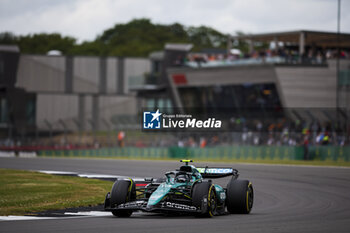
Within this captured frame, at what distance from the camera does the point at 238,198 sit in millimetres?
13258

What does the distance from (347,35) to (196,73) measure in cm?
1243

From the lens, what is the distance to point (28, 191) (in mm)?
17078

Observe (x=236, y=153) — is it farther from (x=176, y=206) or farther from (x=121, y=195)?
(x=176, y=206)

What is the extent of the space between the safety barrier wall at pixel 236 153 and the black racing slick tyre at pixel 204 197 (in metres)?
20.8

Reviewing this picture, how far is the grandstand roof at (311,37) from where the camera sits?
155 ft

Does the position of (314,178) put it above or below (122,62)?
below

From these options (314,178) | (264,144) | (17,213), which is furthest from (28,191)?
(264,144)

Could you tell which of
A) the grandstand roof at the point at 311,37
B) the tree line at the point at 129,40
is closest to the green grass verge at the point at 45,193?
the grandstand roof at the point at 311,37

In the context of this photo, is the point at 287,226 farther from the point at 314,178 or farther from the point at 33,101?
the point at 33,101

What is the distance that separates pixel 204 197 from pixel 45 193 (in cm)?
608

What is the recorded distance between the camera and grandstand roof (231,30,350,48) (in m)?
47.1

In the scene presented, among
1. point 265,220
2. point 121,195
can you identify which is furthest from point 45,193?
point 265,220

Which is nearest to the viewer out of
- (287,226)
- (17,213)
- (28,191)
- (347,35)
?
(287,226)

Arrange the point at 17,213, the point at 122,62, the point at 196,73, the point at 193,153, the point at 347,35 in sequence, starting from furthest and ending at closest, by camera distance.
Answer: the point at 122,62 < the point at 196,73 < the point at 347,35 < the point at 193,153 < the point at 17,213
